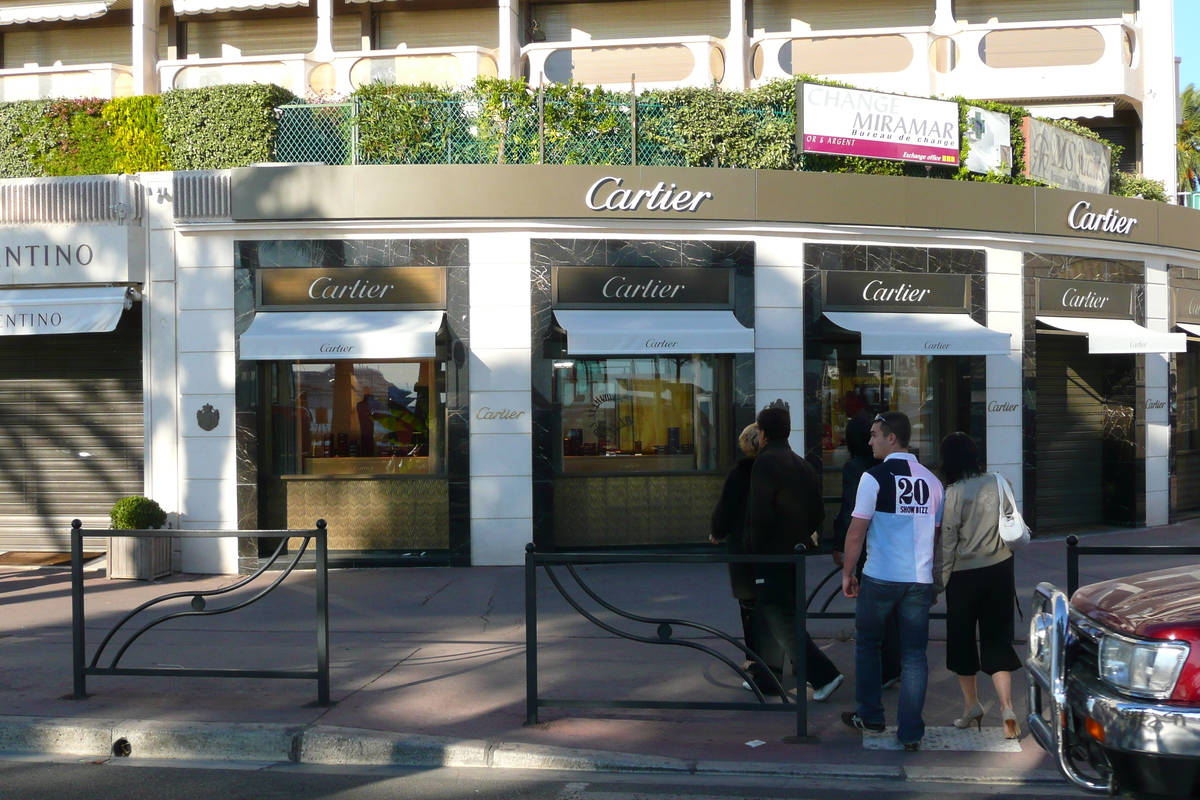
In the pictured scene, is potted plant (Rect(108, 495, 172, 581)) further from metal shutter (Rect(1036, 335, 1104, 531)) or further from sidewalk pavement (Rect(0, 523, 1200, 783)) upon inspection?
metal shutter (Rect(1036, 335, 1104, 531))

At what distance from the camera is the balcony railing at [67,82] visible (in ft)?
47.3

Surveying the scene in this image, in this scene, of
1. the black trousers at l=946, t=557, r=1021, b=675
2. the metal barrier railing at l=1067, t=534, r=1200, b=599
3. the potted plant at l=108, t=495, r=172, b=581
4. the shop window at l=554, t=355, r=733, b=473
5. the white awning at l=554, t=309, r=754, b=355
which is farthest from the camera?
the shop window at l=554, t=355, r=733, b=473

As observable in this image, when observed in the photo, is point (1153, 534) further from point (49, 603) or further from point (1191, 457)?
point (49, 603)

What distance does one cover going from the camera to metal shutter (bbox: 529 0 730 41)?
16.1m

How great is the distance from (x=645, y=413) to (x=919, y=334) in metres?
3.32

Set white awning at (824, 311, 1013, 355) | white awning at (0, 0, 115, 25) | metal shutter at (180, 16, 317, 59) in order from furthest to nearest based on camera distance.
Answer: metal shutter at (180, 16, 317, 59) → white awning at (0, 0, 115, 25) → white awning at (824, 311, 1013, 355)

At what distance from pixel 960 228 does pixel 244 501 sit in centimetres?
907

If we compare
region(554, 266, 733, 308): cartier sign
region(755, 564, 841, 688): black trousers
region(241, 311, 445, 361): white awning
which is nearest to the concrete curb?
region(755, 564, 841, 688): black trousers

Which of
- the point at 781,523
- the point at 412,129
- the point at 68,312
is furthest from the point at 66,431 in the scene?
the point at 781,523

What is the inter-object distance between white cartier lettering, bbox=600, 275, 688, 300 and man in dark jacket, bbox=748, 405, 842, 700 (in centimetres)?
557

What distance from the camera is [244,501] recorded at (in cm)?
1124

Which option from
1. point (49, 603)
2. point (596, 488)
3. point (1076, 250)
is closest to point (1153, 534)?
point (1076, 250)

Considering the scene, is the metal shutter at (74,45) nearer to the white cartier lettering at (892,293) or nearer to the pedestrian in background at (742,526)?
the white cartier lettering at (892,293)

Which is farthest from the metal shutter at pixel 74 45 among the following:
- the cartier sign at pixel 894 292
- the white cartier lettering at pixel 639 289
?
the cartier sign at pixel 894 292
